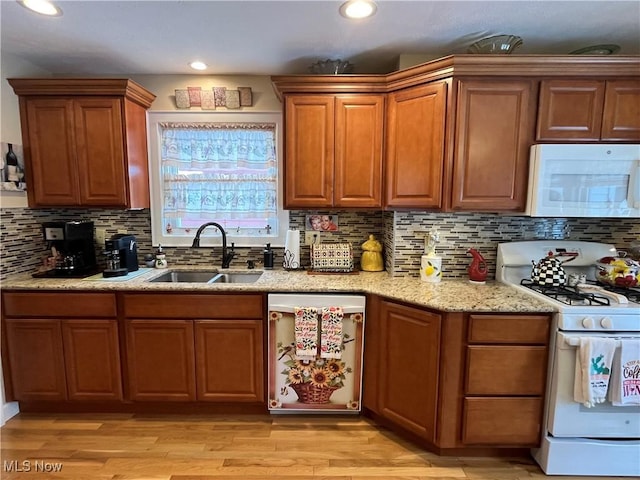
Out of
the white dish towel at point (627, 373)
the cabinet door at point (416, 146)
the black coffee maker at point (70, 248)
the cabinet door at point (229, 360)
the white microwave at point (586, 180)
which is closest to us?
the white dish towel at point (627, 373)

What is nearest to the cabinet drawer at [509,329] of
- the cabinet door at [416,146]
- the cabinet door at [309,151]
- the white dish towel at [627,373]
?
the white dish towel at [627,373]

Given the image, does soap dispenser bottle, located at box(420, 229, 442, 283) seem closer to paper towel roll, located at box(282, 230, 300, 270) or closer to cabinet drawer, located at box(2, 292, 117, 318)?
paper towel roll, located at box(282, 230, 300, 270)

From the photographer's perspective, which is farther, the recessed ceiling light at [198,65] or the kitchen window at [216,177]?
the kitchen window at [216,177]

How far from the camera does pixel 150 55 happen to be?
2180mm

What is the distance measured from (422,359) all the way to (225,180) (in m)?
1.95

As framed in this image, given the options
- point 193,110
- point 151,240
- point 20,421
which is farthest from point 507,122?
point 20,421

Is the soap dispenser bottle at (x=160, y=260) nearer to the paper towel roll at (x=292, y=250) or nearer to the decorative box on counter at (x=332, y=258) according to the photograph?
the paper towel roll at (x=292, y=250)

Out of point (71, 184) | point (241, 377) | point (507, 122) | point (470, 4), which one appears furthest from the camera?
point (71, 184)

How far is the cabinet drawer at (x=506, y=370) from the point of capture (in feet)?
5.66

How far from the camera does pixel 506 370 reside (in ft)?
5.71

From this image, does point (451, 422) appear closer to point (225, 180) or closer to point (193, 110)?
point (225, 180)

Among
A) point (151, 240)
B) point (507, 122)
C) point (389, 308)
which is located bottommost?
point (389, 308)

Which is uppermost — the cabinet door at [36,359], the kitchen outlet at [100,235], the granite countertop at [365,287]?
the kitchen outlet at [100,235]

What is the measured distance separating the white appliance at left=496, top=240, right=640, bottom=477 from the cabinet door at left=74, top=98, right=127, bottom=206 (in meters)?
2.81
